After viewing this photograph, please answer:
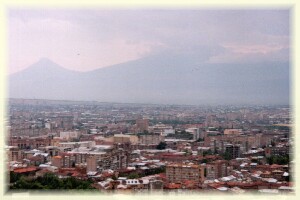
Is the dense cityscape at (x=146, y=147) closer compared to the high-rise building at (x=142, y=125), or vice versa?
the dense cityscape at (x=146, y=147)

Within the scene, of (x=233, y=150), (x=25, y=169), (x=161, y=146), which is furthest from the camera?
(x=161, y=146)

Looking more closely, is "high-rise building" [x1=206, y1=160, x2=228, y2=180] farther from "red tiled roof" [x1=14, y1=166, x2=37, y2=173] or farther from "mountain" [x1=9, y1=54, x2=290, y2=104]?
"red tiled roof" [x1=14, y1=166, x2=37, y2=173]

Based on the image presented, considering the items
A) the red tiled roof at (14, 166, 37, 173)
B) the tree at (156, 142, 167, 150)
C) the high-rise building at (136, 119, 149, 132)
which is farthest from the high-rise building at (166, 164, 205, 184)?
the red tiled roof at (14, 166, 37, 173)

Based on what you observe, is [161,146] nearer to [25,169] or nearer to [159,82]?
[159,82]

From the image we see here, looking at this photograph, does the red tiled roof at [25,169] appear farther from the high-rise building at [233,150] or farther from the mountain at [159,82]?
the high-rise building at [233,150]

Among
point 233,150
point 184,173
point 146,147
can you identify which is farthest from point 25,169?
point 233,150

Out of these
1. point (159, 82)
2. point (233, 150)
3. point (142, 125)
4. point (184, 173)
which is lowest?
point (184, 173)

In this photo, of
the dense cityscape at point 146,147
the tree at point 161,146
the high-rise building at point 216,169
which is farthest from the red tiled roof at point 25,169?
the high-rise building at point 216,169
